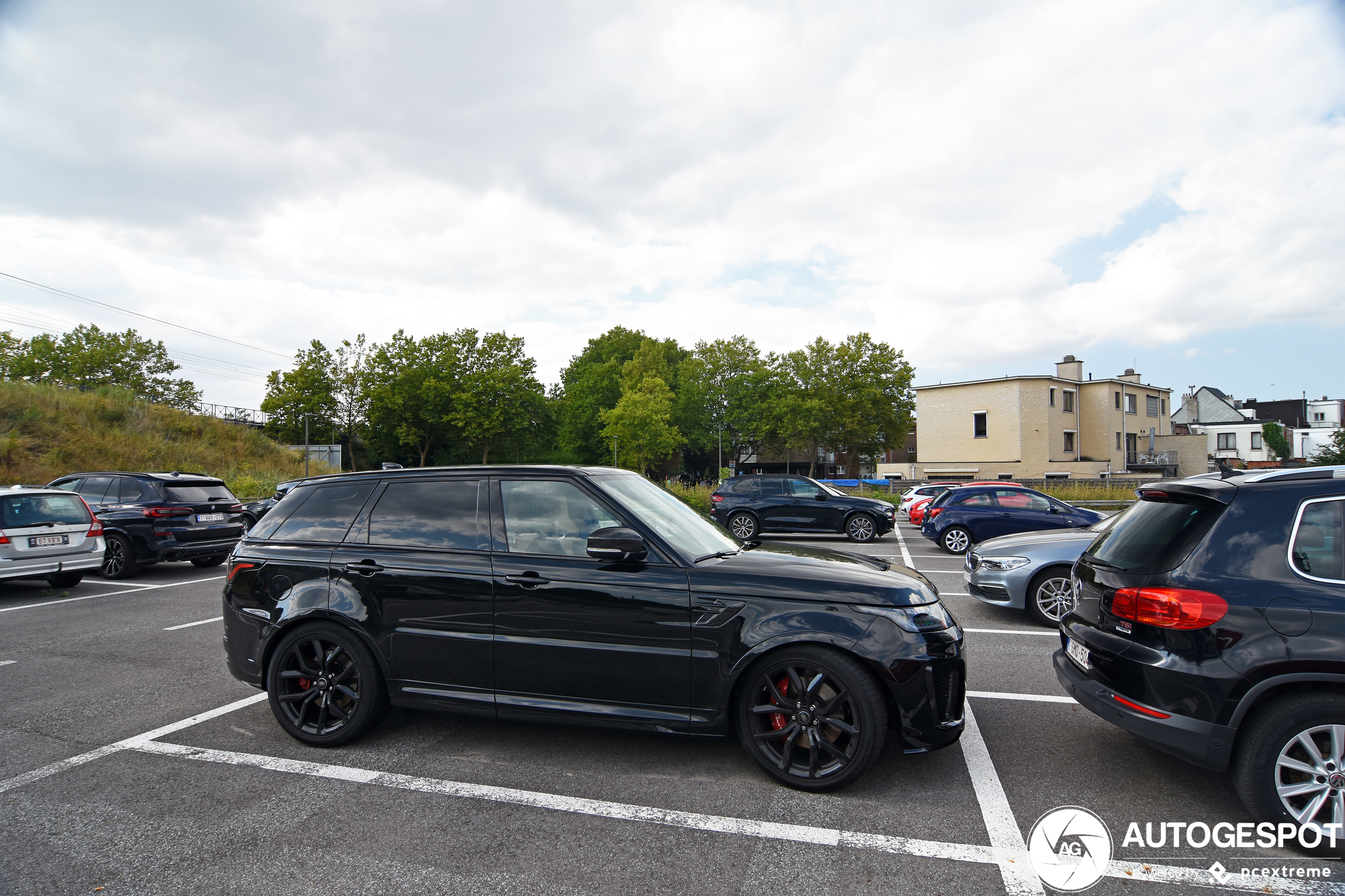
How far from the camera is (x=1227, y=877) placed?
2.78m

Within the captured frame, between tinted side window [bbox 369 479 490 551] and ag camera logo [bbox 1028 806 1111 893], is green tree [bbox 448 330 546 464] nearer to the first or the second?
tinted side window [bbox 369 479 490 551]

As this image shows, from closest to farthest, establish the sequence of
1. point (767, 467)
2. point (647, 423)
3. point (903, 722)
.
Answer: point (903, 722) → point (647, 423) → point (767, 467)

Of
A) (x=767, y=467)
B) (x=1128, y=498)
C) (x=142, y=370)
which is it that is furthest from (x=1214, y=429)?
(x=142, y=370)

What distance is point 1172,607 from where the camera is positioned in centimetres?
326

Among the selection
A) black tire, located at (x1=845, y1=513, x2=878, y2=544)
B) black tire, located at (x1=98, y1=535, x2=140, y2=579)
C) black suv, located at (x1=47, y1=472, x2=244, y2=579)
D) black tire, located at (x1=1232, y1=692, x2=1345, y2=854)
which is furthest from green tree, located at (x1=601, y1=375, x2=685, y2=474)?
black tire, located at (x1=1232, y1=692, x2=1345, y2=854)

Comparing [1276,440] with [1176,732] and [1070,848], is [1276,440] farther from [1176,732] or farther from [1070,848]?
[1070,848]

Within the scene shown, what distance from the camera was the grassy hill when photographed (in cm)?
2414

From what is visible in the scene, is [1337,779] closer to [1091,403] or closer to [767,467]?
[1091,403]

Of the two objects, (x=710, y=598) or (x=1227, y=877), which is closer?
Answer: (x=1227, y=877)

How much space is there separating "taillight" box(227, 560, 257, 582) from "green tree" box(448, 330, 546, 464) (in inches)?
2231

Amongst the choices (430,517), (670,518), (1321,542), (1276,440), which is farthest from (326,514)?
(1276,440)

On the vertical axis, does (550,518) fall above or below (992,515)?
above

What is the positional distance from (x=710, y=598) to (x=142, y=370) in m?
68.5

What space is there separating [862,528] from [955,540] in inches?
115
